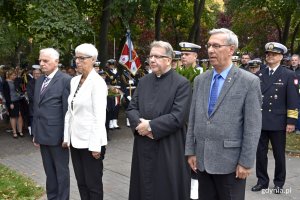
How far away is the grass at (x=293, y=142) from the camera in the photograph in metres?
9.62

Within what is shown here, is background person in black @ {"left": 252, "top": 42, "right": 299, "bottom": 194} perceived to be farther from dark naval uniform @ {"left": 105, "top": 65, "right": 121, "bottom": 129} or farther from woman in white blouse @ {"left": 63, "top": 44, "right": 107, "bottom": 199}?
dark naval uniform @ {"left": 105, "top": 65, "right": 121, "bottom": 129}

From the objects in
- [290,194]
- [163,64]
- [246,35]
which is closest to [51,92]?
[163,64]

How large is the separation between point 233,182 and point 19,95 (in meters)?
9.04

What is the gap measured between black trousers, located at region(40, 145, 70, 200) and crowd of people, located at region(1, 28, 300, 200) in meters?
0.01

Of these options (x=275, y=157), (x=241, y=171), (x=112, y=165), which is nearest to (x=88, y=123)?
(x=241, y=171)

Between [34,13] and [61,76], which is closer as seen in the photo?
[61,76]

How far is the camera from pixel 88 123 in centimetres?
482

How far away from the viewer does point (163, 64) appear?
449 cm

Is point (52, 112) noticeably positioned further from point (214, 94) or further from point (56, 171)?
point (214, 94)

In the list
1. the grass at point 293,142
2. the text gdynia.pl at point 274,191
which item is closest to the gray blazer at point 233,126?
the text gdynia.pl at point 274,191

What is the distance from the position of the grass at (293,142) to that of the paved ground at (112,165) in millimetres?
914

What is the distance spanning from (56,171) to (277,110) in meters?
3.33

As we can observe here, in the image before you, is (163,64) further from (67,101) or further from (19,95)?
(19,95)

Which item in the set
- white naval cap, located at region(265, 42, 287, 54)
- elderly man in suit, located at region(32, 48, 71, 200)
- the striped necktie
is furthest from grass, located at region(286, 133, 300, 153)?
the striped necktie
